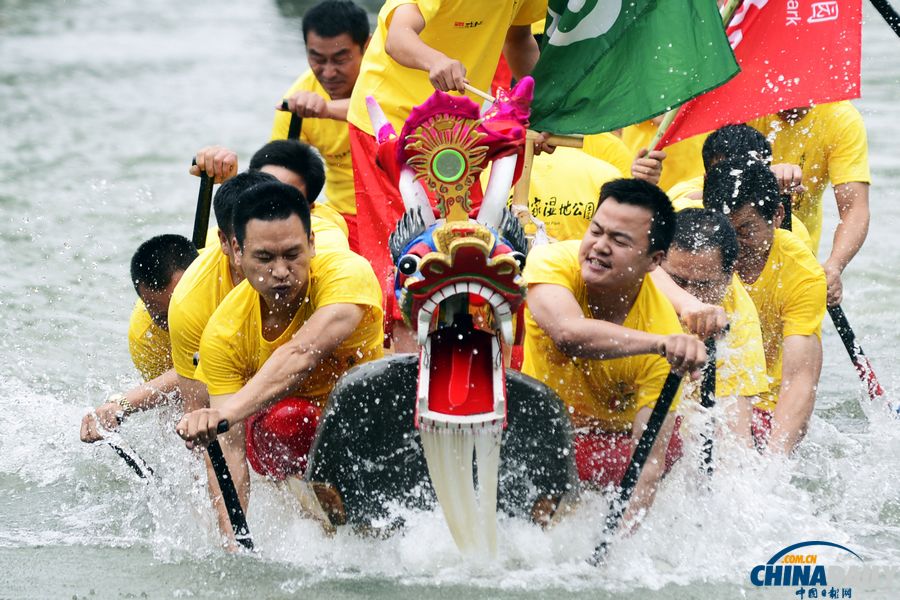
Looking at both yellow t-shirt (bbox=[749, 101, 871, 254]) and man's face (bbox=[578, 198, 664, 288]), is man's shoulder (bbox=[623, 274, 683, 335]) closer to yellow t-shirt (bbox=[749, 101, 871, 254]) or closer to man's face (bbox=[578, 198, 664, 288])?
man's face (bbox=[578, 198, 664, 288])

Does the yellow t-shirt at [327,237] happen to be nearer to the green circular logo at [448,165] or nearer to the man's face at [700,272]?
the green circular logo at [448,165]

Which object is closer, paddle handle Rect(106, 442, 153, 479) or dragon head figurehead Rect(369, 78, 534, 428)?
dragon head figurehead Rect(369, 78, 534, 428)

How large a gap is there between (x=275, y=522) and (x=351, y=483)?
458 mm

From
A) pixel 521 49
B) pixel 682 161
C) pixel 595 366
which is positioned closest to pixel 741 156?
pixel 521 49

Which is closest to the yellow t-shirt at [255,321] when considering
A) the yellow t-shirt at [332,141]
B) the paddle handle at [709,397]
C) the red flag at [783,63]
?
the paddle handle at [709,397]

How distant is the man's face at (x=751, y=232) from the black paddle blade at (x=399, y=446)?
125 cm

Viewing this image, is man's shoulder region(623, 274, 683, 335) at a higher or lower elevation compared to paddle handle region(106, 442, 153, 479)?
higher

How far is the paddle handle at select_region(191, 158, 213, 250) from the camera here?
17.8 ft

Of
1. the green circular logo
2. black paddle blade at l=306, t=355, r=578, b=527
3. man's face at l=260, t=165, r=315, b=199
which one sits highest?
the green circular logo

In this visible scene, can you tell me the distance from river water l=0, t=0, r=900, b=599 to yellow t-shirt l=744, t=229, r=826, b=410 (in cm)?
51

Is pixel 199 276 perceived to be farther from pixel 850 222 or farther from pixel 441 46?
pixel 850 222

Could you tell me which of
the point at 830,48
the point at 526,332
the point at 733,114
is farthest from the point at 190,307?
the point at 830,48

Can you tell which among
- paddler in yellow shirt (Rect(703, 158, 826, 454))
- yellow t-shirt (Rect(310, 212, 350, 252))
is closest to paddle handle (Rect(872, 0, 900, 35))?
paddler in yellow shirt (Rect(703, 158, 826, 454))

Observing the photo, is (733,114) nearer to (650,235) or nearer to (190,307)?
(650,235)
